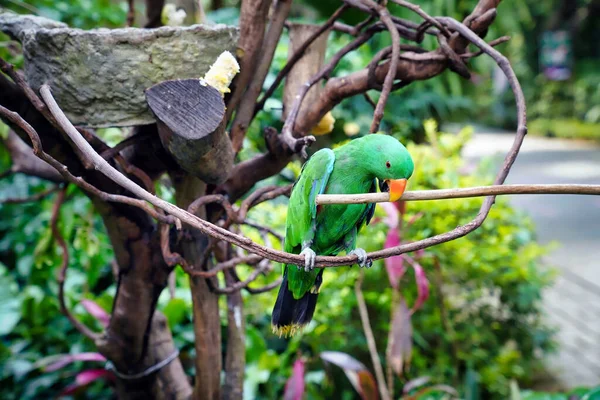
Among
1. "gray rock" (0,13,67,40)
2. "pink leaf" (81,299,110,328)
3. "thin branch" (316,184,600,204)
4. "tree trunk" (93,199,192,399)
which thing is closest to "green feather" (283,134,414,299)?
→ "thin branch" (316,184,600,204)

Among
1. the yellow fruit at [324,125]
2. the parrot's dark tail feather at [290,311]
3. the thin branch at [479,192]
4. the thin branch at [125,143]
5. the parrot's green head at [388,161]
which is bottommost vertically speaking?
the parrot's dark tail feather at [290,311]

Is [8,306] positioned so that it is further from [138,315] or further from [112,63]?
[112,63]

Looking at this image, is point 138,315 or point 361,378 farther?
point 361,378

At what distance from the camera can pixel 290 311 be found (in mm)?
1003

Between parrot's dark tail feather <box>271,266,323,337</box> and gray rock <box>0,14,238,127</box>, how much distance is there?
0.41m

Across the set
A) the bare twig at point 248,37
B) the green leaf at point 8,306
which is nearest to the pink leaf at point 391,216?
the bare twig at point 248,37

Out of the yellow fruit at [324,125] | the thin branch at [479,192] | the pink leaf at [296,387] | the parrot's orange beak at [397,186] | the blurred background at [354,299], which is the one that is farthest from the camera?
the blurred background at [354,299]

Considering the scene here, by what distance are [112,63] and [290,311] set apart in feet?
1.82

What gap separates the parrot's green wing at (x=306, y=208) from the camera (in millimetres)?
931

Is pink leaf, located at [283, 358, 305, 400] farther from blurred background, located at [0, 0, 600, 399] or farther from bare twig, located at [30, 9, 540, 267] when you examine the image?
bare twig, located at [30, 9, 540, 267]

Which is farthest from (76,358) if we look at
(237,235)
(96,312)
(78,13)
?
(78,13)

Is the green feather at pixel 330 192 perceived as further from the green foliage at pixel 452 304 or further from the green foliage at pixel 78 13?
the green foliage at pixel 78 13

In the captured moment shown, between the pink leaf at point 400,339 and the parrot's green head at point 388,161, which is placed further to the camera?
the pink leaf at point 400,339

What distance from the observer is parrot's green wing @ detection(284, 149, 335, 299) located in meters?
0.93
